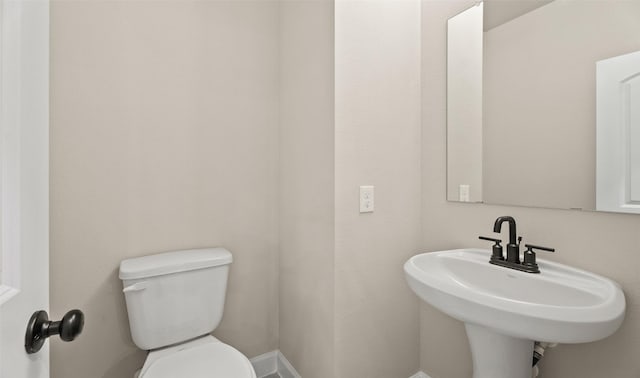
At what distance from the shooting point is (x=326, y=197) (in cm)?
131

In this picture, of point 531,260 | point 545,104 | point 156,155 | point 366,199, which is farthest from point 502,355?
point 156,155

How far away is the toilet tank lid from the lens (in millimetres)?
1210

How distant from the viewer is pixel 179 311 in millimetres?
1284

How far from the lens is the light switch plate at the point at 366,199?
1.33m

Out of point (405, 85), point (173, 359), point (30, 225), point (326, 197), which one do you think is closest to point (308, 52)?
point (405, 85)

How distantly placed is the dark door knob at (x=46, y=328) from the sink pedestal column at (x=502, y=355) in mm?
1071

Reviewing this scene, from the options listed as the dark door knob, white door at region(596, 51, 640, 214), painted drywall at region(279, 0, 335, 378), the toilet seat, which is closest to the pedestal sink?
white door at region(596, 51, 640, 214)

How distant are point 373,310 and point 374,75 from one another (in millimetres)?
1078

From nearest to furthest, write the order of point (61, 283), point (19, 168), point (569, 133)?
point (19, 168) → point (569, 133) → point (61, 283)

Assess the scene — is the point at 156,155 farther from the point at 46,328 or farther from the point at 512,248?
the point at 512,248

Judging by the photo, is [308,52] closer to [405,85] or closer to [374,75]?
[374,75]

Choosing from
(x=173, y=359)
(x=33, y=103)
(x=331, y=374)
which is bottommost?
(x=331, y=374)

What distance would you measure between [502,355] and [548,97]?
3.06ft

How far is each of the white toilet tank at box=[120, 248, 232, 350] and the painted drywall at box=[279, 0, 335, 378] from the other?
0.38 meters
